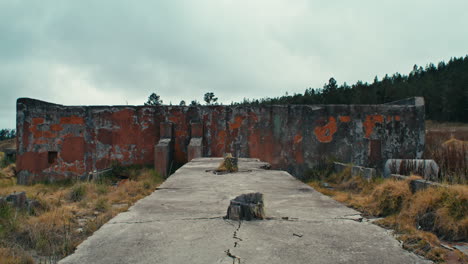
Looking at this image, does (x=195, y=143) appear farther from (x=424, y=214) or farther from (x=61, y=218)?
(x=424, y=214)

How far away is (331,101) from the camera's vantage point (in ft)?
159

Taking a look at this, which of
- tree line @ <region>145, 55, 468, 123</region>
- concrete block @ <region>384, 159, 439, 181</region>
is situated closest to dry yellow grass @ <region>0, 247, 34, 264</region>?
concrete block @ <region>384, 159, 439, 181</region>

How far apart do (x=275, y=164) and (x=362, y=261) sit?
7.84 meters

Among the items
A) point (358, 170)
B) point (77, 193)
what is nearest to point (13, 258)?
point (77, 193)

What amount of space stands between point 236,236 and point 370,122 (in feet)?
28.2

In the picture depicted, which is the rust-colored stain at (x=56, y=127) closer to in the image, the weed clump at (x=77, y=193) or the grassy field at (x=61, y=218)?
the grassy field at (x=61, y=218)

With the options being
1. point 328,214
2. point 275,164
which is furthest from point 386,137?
point 328,214

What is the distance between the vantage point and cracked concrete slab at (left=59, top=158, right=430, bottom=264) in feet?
5.76

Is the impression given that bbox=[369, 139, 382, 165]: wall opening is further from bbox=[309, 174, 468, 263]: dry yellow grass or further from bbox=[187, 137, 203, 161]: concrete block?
bbox=[309, 174, 468, 263]: dry yellow grass

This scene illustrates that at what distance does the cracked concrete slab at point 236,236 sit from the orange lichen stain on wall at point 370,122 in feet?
23.3

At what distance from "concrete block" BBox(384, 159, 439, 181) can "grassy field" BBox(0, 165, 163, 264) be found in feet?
17.6

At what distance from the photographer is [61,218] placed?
4.62m

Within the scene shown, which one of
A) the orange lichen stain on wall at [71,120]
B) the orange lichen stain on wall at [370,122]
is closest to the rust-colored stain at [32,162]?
the orange lichen stain on wall at [71,120]

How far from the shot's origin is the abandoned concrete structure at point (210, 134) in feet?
30.4
